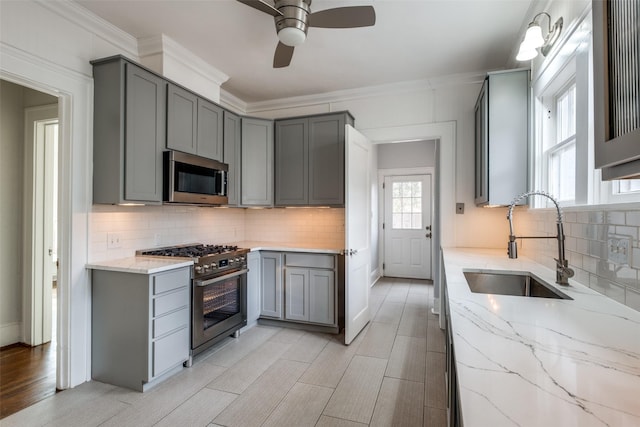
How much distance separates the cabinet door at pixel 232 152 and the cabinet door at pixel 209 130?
4.0 inches

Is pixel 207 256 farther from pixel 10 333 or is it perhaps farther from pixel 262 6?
pixel 10 333

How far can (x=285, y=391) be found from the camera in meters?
2.30

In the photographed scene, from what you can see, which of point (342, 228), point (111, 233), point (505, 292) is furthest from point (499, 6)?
point (111, 233)

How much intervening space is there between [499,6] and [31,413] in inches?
165

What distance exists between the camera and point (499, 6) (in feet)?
7.59

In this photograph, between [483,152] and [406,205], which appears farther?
[406,205]

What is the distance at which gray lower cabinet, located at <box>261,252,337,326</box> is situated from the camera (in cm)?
336

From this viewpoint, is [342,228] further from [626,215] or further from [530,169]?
[626,215]

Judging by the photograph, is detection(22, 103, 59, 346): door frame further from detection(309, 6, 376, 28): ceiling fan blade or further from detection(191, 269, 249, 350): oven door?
detection(309, 6, 376, 28): ceiling fan blade

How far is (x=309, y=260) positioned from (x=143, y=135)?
75.7 inches

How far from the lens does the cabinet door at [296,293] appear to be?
135 inches

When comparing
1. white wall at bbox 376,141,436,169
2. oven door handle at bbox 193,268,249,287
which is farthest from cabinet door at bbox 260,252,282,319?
white wall at bbox 376,141,436,169

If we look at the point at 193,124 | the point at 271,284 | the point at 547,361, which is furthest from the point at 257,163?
the point at 547,361

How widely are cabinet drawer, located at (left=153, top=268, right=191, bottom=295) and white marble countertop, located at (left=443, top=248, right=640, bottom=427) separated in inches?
78.7
